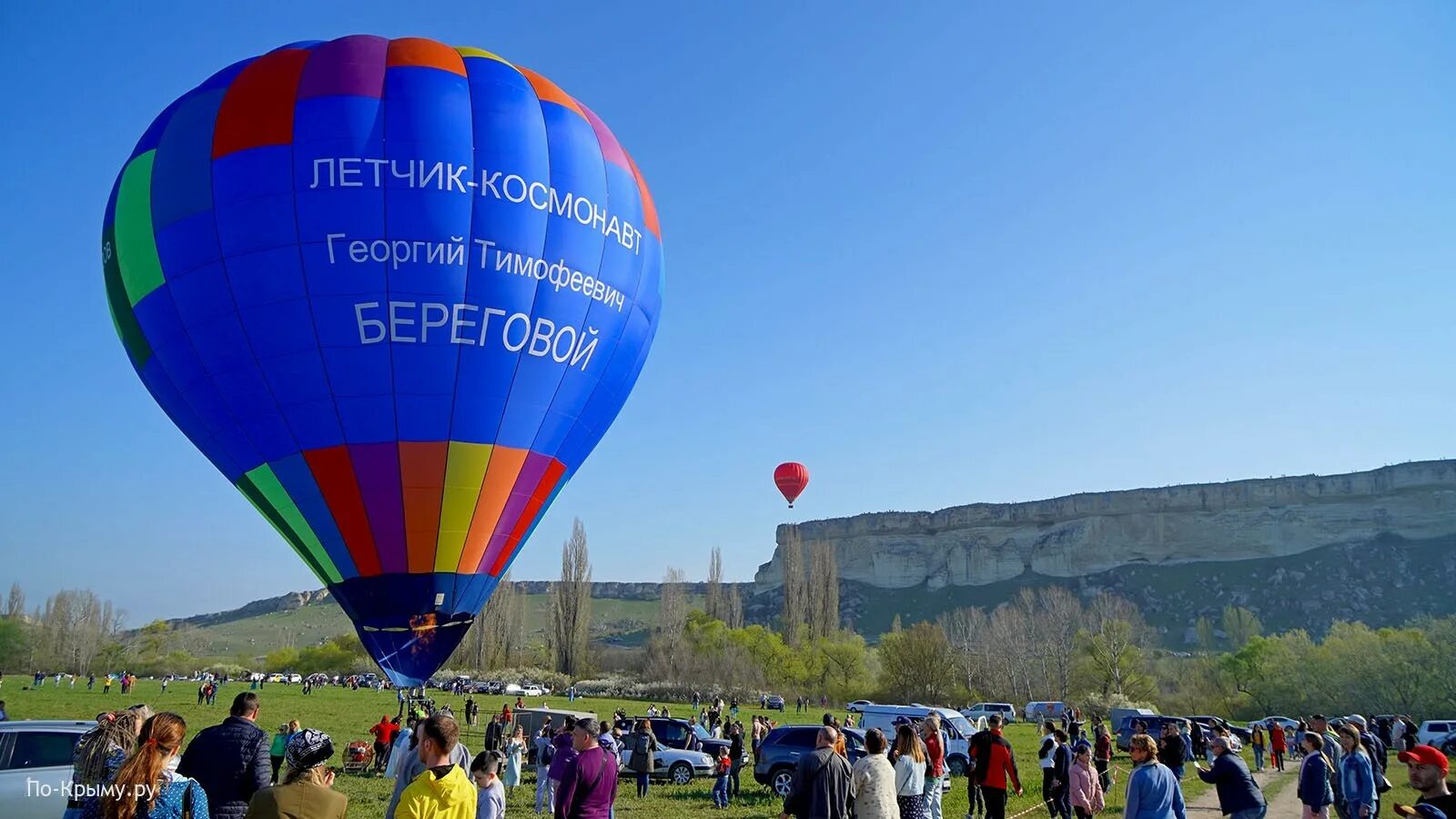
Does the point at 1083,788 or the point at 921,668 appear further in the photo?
the point at 921,668

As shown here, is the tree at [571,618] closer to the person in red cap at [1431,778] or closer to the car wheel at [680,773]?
the car wheel at [680,773]

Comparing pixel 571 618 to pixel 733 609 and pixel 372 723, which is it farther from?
pixel 372 723

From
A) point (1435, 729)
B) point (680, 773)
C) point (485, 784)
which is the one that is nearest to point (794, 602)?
point (1435, 729)

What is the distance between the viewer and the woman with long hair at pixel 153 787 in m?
4.39

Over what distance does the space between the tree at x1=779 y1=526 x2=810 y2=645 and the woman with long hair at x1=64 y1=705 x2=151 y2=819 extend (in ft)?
244

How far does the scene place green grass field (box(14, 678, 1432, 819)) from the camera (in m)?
15.1

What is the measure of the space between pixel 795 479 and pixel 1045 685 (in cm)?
2947

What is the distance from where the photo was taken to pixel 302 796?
454 cm

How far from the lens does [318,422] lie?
14.4 metres

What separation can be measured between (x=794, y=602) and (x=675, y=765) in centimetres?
6667

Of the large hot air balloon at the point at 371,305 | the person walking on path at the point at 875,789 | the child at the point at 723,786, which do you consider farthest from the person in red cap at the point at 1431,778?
the large hot air balloon at the point at 371,305

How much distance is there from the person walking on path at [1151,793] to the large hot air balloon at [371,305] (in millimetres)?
10627

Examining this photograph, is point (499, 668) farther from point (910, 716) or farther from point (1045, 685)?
point (910, 716)

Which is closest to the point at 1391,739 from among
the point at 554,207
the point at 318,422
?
the point at 554,207
